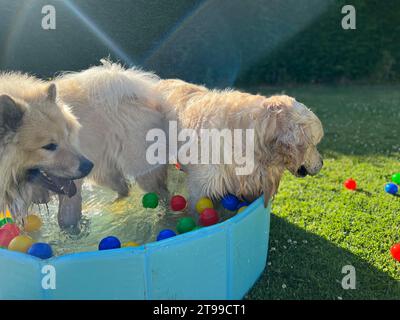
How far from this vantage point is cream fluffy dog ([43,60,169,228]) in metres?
4.06

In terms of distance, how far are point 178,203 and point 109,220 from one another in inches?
28.4

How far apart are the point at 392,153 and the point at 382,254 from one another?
324 cm

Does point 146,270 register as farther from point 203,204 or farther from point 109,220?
point 109,220

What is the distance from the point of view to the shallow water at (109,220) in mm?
4020

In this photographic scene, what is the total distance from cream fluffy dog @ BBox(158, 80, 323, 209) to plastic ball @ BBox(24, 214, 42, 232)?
54.0 inches

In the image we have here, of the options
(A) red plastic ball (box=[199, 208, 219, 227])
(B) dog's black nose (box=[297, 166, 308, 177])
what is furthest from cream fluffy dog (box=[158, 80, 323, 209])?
(A) red plastic ball (box=[199, 208, 219, 227])

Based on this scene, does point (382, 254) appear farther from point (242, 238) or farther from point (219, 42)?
point (219, 42)

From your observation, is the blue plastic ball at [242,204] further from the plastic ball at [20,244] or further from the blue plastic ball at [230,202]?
the plastic ball at [20,244]

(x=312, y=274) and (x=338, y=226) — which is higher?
(x=338, y=226)

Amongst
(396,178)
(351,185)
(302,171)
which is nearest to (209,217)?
(302,171)

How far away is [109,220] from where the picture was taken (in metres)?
4.50

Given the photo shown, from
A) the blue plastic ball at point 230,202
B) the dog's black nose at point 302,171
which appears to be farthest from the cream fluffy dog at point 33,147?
the dog's black nose at point 302,171

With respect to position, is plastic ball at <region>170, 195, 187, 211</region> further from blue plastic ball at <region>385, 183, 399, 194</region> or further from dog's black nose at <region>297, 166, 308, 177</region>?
blue plastic ball at <region>385, 183, 399, 194</region>

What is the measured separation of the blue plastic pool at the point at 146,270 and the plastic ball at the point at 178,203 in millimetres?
1071
